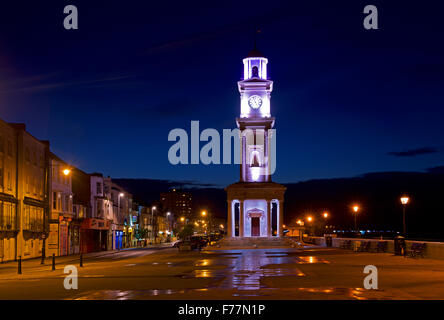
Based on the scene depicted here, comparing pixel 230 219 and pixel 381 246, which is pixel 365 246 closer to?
pixel 381 246

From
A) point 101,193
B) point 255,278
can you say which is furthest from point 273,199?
point 255,278

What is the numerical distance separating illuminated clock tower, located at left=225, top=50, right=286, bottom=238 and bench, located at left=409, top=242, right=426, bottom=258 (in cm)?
5530

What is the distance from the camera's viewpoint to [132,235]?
115 m

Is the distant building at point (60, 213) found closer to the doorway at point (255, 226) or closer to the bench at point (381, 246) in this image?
the bench at point (381, 246)

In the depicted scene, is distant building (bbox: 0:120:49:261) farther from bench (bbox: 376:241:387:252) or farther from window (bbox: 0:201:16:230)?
bench (bbox: 376:241:387:252)

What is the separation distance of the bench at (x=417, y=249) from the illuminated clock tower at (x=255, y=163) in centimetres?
5530

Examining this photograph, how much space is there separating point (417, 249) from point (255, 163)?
205ft

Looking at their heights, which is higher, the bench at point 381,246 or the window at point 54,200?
the window at point 54,200

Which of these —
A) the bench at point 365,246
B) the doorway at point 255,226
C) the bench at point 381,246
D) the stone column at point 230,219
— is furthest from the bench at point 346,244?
the doorway at point 255,226

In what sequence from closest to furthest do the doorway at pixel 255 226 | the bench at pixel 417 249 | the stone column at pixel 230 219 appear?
1. the bench at pixel 417 249
2. the stone column at pixel 230 219
3. the doorway at pixel 255 226

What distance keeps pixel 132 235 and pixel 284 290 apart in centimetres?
9709

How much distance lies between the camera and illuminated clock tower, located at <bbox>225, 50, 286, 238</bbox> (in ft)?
325

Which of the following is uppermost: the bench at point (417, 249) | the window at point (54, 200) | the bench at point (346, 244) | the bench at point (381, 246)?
the window at point (54, 200)

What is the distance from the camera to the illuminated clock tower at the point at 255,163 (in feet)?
325
